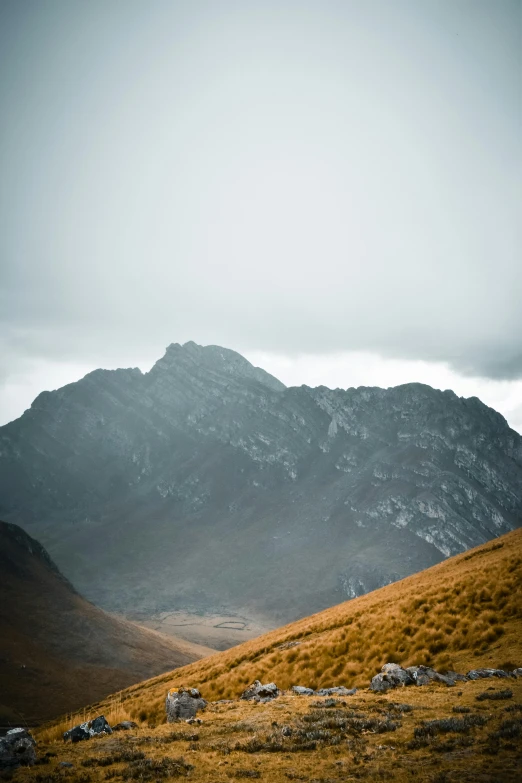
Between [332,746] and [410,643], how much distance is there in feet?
34.2

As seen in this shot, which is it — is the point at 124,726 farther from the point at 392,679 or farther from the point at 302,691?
the point at 392,679

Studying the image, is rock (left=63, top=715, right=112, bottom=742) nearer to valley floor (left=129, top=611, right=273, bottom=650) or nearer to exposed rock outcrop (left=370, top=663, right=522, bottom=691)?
exposed rock outcrop (left=370, top=663, right=522, bottom=691)

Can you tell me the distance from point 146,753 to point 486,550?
3437cm

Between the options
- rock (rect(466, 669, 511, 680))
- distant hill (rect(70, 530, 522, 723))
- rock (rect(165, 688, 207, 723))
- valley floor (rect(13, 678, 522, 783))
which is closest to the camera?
valley floor (rect(13, 678, 522, 783))

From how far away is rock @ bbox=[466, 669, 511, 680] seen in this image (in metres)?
14.9

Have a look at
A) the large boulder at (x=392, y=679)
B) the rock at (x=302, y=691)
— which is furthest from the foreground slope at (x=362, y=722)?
the large boulder at (x=392, y=679)

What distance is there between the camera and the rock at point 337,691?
16.0m

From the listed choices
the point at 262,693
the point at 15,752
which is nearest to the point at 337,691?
the point at 262,693

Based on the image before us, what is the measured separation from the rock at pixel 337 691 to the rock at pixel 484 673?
4.32 meters

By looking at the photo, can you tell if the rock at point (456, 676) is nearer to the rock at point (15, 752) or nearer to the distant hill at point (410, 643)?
the distant hill at point (410, 643)

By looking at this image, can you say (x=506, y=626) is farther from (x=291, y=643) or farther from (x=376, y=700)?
(x=291, y=643)

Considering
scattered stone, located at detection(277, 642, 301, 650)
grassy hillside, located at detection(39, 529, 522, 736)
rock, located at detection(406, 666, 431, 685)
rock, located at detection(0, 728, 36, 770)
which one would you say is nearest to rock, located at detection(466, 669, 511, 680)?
grassy hillside, located at detection(39, 529, 522, 736)

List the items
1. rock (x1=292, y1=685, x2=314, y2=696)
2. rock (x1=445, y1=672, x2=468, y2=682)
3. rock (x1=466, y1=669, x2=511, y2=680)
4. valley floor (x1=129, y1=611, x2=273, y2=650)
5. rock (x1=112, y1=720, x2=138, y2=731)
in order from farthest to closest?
1. valley floor (x1=129, y1=611, x2=273, y2=650)
2. rock (x1=292, y1=685, x2=314, y2=696)
3. rock (x1=445, y1=672, x2=468, y2=682)
4. rock (x1=466, y1=669, x2=511, y2=680)
5. rock (x1=112, y1=720, x2=138, y2=731)

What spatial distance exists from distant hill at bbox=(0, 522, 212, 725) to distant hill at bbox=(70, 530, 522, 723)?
5121 cm
